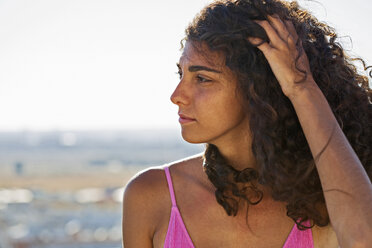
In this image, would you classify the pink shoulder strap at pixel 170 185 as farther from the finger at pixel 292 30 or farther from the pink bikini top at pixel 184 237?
the finger at pixel 292 30

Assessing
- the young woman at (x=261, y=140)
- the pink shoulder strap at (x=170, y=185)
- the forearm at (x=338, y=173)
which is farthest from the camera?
the pink shoulder strap at (x=170, y=185)

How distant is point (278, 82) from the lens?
209 cm

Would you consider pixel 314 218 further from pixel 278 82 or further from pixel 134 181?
pixel 134 181

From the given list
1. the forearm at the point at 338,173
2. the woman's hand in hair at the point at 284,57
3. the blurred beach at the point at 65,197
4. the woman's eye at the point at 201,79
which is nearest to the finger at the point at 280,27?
the woman's hand in hair at the point at 284,57


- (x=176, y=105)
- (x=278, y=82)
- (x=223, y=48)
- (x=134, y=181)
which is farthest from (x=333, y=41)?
(x=134, y=181)

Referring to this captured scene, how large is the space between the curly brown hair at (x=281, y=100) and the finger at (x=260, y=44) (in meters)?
0.02

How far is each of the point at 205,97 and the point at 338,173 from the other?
0.54 meters

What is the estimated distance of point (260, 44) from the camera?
6.48 feet

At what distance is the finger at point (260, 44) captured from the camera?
1.95 meters

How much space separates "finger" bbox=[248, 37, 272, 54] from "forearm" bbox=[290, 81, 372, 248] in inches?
7.6

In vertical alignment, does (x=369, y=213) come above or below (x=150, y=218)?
below

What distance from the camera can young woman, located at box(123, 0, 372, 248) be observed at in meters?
1.91

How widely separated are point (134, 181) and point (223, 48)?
0.66 meters

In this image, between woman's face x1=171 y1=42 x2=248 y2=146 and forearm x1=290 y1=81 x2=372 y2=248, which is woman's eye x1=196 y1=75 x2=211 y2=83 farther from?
forearm x1=290 y1=81 x2=372 y2=248
